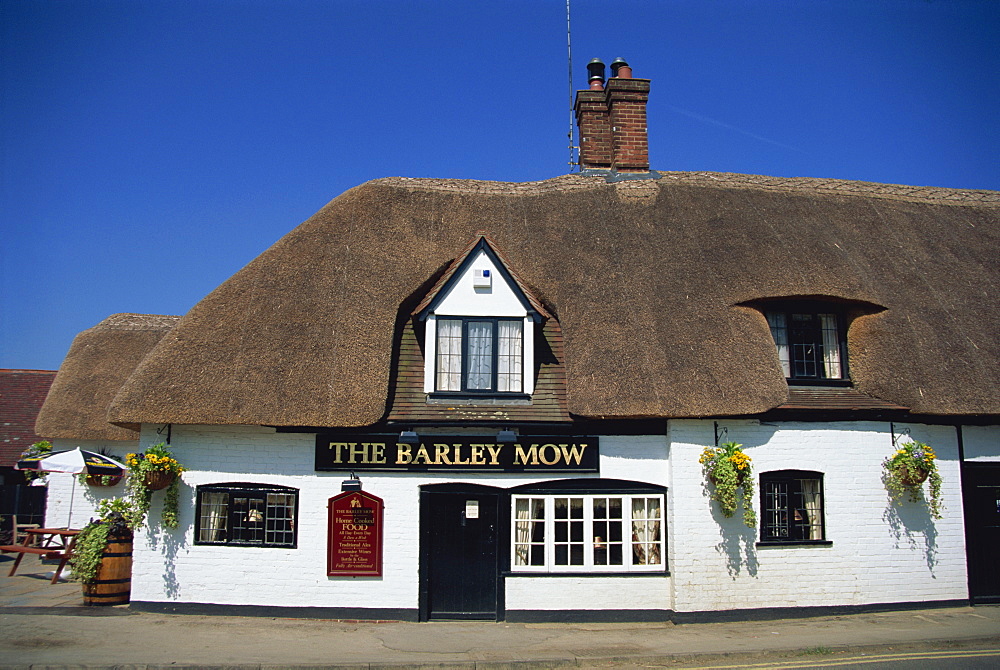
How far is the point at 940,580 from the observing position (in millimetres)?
13109

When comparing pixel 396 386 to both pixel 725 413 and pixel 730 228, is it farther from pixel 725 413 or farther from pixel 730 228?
pixel 730 228

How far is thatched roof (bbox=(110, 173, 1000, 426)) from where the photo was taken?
12.4 meters

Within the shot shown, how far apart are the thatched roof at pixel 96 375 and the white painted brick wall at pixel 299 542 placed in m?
7.78

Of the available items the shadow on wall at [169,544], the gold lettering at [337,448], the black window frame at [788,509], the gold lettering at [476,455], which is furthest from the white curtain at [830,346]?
the shadow on wall at [169,544]

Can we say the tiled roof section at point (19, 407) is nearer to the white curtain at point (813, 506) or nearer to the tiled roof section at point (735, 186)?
the tiled roof section at point (735, 186)

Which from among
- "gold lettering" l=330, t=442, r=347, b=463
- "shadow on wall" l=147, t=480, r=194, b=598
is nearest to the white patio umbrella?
"shadow on wall" l=147, t=480, r=194, b=598

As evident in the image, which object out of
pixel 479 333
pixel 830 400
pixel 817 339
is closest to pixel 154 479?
pixel 479 333

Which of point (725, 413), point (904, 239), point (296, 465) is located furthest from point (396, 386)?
point (904, 239)

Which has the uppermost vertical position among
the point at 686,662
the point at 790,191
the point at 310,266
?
the point at 790,191

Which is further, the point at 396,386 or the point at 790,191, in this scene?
the point at 790,191

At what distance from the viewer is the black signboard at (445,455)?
12.6 meters

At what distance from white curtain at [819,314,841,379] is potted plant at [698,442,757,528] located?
2.96 m

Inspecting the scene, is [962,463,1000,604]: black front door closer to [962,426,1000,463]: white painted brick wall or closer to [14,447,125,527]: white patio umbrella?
[962,426,1000,463]: white painted brick wall

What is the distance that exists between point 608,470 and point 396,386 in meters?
4.13
